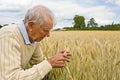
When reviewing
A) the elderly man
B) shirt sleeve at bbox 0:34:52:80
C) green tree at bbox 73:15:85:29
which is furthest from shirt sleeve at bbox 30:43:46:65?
green tree at bbox 73:15:85:29

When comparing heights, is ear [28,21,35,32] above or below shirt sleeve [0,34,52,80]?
above

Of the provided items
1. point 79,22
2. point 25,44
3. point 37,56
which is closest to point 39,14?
point 25,44

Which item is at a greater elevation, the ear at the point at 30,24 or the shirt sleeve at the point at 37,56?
the ear at the point at 30,24

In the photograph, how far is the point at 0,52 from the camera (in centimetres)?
249

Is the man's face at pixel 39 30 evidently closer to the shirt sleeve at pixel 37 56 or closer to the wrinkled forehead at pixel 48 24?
the wrinkled forehead at pixel 48 24

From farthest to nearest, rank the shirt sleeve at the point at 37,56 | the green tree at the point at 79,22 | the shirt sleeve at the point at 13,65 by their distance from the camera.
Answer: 1. the green tree at the point at 79,22
2. the shirt sleeve at the point at 37,56
3. the shirt sleeve at the point at 13,65

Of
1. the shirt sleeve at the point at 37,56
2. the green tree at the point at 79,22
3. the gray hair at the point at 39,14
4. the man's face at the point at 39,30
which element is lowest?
the green tree at the point at 79,22

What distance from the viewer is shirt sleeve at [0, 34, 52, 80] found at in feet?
7.98

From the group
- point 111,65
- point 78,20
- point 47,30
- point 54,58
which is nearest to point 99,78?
point 111,65

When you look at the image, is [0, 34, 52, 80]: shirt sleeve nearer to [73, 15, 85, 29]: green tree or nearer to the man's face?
the man's face

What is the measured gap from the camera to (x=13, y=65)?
2439 mm

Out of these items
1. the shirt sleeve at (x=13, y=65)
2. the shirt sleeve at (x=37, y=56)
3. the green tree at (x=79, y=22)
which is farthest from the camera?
the green tree at (x=79, y=22)

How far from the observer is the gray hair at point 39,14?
2502 millimetres

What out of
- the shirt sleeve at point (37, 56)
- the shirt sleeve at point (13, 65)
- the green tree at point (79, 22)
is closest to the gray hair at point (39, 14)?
the shirt sleeve at point (13, 65)
